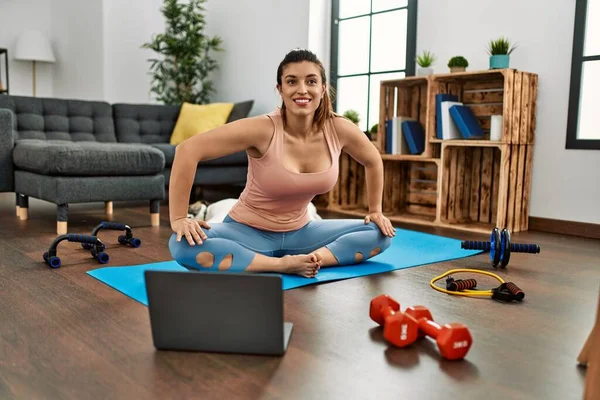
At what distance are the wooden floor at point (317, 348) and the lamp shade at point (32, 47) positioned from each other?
198 inches

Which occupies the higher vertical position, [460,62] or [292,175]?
[460,62]

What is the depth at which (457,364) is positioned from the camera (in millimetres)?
1393

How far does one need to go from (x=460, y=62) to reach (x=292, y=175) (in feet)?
6.31

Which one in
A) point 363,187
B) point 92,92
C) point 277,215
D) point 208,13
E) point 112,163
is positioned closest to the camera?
point 277,215

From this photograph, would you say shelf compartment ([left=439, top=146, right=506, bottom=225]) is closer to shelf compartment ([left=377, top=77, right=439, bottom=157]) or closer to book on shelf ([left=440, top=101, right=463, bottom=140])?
book on shelf ([left=440, top=101, right=463, bottom=140])

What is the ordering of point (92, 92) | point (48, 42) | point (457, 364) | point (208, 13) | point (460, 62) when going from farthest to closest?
point (48, 42), point (92, 92), point (208, 13), point (460, 62), point (457, 364)

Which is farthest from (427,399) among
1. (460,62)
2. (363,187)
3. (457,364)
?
(363,187)

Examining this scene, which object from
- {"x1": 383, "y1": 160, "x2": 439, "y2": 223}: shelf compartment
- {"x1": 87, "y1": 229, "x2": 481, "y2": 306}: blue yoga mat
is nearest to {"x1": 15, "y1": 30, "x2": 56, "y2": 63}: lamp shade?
{"x1": 383, "y1": 160, "x2": 439, "y2": 223}: shelf compartment

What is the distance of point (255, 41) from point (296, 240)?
11.0ft

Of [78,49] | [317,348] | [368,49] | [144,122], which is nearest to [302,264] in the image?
[317,348]

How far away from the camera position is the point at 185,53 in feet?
17.6

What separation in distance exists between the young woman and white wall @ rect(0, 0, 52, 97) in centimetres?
574

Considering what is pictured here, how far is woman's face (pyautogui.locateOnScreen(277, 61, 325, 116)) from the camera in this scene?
204 cm

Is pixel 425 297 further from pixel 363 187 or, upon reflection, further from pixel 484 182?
pixel 363 187
